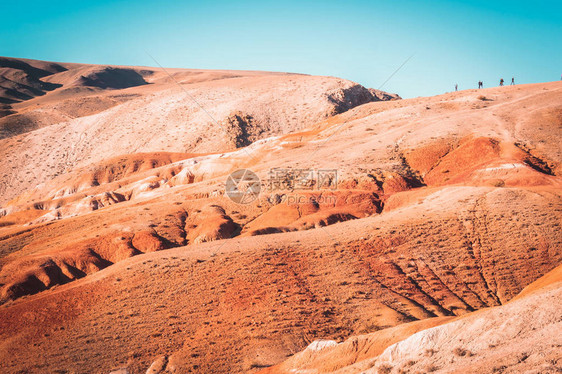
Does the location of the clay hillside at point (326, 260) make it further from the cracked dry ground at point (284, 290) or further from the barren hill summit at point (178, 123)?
the barren hill summit at point (178, 123)

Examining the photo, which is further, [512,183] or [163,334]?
[512,183]

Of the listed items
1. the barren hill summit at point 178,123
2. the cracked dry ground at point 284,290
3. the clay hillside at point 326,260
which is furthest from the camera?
the barren hill summit at point 178,123

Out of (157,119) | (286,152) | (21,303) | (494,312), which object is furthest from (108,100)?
(494,312)

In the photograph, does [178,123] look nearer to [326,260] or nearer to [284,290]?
[326,260]

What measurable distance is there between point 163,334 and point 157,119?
85454 mm

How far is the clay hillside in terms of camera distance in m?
14.7

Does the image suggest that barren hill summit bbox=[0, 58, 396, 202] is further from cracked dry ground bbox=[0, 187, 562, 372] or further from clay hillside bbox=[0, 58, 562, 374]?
cracked dry ground bbox=[0, 187, 562, 372]

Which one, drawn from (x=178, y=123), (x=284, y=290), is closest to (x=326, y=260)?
(x=284, y=290)

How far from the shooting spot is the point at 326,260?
25688 mm

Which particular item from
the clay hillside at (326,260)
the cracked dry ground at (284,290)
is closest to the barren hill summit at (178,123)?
the clay hillside at (326,260)

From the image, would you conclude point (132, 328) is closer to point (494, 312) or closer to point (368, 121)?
point (494, 312)

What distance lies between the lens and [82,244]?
105 ft

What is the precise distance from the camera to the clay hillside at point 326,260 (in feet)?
48.2

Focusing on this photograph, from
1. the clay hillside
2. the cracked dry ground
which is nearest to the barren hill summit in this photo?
the clay hillside
